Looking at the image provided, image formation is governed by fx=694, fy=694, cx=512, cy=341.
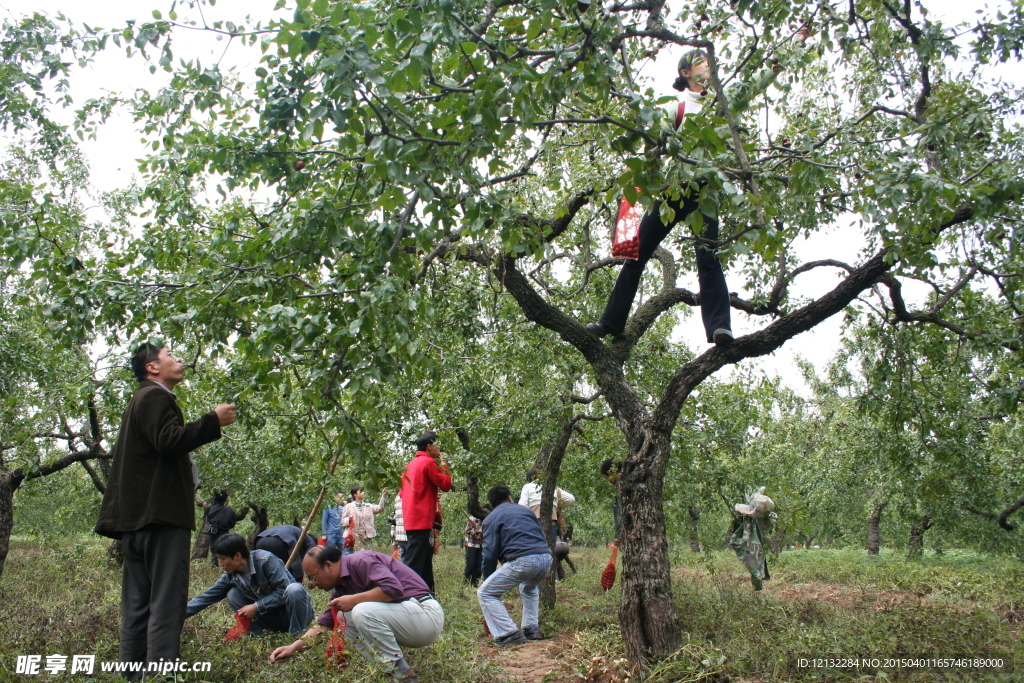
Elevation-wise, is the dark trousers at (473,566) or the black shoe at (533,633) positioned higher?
the dark trousers at (473,566)

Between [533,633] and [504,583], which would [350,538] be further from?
[504,583]

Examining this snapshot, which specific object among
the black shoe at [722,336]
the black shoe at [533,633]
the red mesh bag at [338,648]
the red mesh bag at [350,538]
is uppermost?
the black shoe at [722,336]

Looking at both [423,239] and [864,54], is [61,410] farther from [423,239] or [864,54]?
[864,54]

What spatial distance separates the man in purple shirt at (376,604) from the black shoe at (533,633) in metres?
2.39

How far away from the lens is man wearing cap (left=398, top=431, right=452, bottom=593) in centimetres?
693

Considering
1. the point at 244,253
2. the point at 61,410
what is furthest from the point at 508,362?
the point at 61,410

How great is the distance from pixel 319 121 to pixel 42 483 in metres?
16.9

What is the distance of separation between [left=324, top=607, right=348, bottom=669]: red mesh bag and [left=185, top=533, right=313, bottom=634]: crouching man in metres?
1.29

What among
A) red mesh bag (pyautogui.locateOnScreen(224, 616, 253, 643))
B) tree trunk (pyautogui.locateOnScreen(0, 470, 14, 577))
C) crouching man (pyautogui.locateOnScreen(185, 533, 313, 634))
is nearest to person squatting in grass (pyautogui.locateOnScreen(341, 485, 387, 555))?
tree trunk (pyautogui.locateOnScreen(0, 470, 14, 577))

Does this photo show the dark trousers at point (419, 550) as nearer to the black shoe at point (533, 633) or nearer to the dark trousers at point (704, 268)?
the black shoe at point (533, 633)

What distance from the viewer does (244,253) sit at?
342 cm

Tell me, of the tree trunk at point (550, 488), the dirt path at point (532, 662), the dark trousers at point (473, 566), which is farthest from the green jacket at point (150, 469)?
the dark trousers at point (473, 566)

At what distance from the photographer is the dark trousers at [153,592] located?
348 cm

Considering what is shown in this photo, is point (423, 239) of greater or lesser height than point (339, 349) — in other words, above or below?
above
